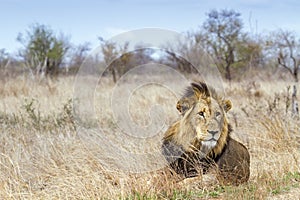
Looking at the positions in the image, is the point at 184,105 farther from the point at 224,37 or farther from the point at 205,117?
the point at 224,37

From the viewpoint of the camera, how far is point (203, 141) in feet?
12.2

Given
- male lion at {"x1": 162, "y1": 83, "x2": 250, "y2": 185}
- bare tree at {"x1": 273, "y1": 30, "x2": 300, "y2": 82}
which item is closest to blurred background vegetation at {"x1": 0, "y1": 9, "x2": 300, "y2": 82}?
bare tree at {"x1": 273, "y1": 30, "x2": 300, "y2": 82}

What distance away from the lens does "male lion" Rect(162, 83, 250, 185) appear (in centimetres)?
370

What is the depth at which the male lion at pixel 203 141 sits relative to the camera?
3703 millimetres

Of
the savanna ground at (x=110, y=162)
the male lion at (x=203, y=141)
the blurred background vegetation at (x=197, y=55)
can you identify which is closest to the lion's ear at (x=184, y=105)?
the male lion at (x=203, y=141)

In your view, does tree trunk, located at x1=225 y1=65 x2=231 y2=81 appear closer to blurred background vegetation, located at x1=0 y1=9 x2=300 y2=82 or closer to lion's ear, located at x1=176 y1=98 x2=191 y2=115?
blurred background vegetation, located at x1=0 y1=9 x2=300 y2=82

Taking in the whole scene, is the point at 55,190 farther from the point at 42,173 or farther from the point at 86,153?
the point at 86,153

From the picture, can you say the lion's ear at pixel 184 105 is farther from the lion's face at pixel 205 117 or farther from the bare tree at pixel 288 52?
the bare tree at pixel 288 52

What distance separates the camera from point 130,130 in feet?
21.3

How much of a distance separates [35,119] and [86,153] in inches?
89.6

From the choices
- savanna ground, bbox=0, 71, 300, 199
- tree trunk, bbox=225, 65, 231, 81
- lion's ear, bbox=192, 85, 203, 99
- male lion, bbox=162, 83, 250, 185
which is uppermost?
lion's ear, bbox=192, 85, 203, 99

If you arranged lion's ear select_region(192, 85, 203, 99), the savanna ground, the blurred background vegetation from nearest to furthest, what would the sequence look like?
the savanna ground < lion's ear select_region(192, 85, 203, 99) < the blurred background vegetation

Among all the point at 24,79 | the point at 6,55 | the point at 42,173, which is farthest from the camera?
the point at 6,55

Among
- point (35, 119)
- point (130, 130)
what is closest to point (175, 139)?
point (130, 130)
